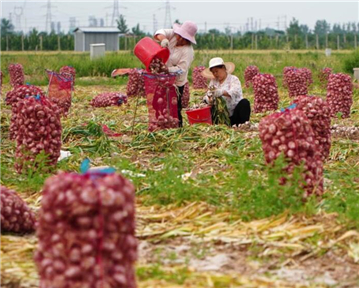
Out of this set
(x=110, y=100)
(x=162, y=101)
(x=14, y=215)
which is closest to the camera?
(x=14, y=215)

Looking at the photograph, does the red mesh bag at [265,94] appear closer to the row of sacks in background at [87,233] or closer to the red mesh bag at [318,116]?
the red mesh bag at [318,116]

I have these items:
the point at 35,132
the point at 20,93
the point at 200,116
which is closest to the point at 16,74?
the point at 20,93

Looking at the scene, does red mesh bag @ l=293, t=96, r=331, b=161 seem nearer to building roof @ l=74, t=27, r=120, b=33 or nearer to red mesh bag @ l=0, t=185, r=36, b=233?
red mesh bag @ l=0, t=185, r=36, b=233

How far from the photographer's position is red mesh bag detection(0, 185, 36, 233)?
15.0 feet

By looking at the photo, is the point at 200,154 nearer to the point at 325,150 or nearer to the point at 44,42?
the point at 325,150

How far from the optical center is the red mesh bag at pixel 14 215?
4.57 metres

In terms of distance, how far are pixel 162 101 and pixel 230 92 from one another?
923 millimetres

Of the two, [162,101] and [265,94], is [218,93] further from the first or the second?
[265,94]

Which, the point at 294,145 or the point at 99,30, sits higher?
the point at 99,30

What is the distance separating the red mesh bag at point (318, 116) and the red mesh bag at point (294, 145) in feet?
3.39

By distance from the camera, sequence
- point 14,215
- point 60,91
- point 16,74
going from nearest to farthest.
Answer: point 14,215 < point 60,91 < point 16,74

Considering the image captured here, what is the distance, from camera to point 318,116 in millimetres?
6312

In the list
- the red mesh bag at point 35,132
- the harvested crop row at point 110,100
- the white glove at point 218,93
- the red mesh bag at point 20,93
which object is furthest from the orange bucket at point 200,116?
the harvested crop row at point 110,100

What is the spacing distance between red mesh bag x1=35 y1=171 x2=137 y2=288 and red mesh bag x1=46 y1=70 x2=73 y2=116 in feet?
22.0
